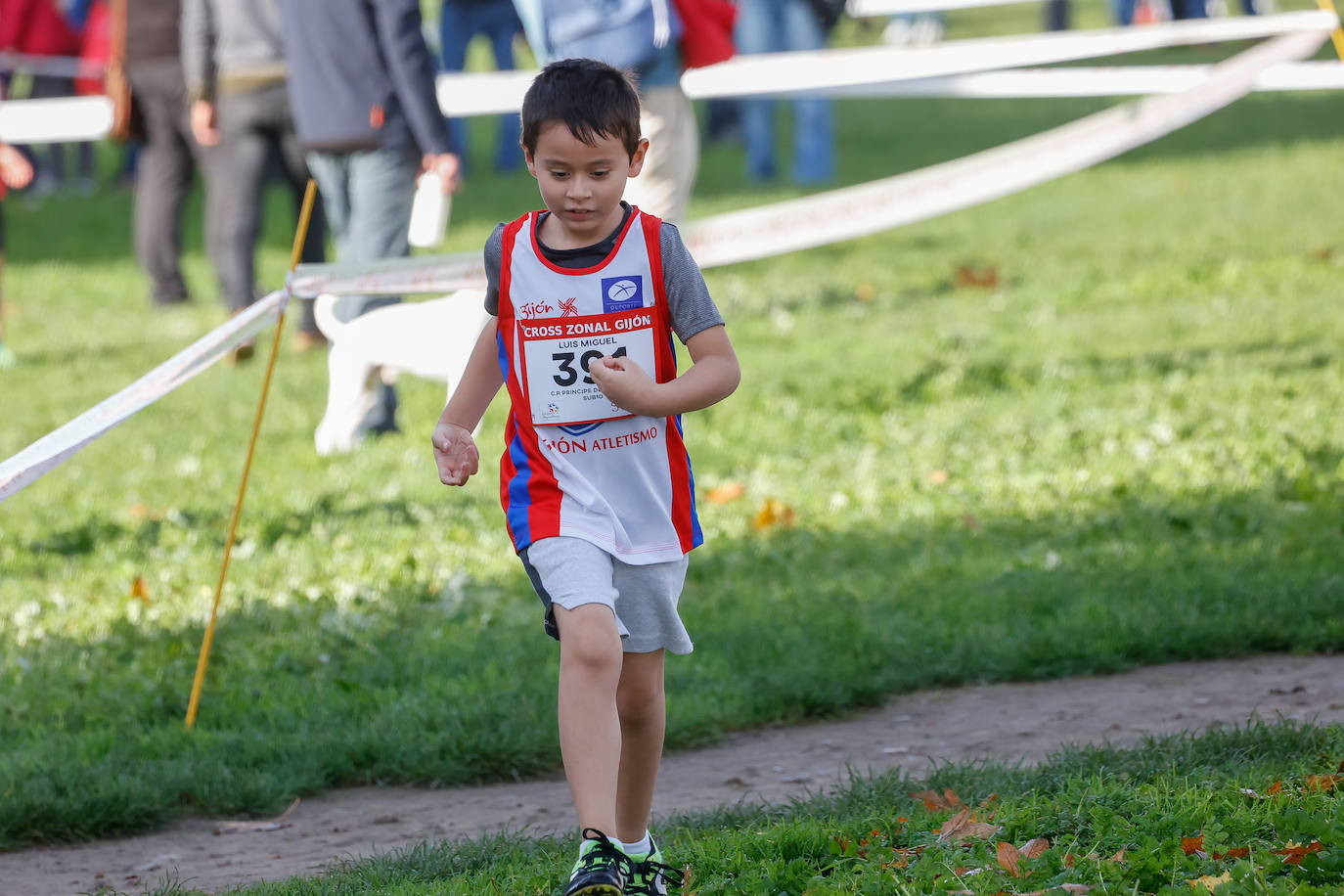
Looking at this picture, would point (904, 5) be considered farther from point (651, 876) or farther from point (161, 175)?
point (651, 876)

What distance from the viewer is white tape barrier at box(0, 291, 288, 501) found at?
3943 millimetres

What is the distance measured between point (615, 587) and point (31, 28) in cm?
1506

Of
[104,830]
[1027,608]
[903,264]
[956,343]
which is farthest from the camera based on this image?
[903,264]

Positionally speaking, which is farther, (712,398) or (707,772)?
(707,772)

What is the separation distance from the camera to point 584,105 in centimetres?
310

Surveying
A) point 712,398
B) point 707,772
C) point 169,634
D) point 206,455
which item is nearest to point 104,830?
point 169,634

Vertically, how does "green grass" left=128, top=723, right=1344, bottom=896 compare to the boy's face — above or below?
below

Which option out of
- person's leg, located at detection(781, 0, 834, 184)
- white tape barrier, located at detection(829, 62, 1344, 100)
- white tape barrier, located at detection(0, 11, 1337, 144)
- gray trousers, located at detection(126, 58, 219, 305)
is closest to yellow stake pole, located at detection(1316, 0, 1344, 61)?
white tape barrier, located at detection(0, 11, 1337, 144)

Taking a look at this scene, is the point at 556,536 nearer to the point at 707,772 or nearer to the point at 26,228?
the point at 707,772

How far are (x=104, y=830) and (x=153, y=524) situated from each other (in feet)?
8.74

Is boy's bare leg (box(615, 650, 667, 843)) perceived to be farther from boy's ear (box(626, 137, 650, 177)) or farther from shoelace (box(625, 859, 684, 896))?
boy's ear (box(626, 137, 650, 177))

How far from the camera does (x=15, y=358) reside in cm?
1001

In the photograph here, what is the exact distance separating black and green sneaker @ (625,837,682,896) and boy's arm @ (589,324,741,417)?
88cm

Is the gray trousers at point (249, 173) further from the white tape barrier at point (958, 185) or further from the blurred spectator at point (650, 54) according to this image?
the white tape barrier at point (958, 185)
